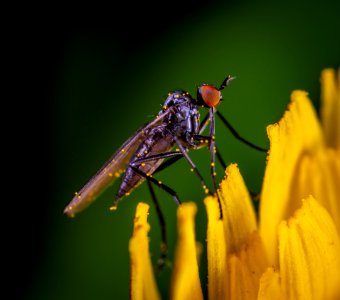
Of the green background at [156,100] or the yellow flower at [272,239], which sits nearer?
the yellow flower at [272,239]

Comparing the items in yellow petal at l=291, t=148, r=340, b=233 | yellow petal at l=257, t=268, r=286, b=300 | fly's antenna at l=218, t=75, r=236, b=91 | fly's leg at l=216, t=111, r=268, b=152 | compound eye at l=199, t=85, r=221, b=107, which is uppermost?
fly's antenna at l=218, t=75, r=236, b=91

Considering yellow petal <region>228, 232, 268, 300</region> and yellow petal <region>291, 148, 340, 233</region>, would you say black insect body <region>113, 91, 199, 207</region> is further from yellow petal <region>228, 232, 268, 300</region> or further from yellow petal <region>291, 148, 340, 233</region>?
yellow petal <region>228, 232, 268, 300</region>

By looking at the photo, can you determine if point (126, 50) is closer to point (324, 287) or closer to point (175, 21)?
point (175, 21)

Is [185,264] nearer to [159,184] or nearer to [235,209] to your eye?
[235,209]

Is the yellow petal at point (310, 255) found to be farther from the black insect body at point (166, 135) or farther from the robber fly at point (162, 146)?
the black insect body at point (166, 135)

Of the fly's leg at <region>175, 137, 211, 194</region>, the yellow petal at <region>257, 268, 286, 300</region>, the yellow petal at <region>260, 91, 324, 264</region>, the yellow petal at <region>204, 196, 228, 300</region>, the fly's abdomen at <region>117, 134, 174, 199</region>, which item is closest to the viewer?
the yellow petal at <region>257, 268, 286, 300</region>

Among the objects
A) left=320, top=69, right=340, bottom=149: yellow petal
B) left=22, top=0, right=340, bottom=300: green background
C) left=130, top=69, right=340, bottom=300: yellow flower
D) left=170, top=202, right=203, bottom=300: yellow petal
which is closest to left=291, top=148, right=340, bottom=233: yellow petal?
left=130, top=69, right=340, bottom=300: yellow flower

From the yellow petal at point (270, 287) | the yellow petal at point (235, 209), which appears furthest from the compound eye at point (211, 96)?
the yellow petal at point (270, 287)
